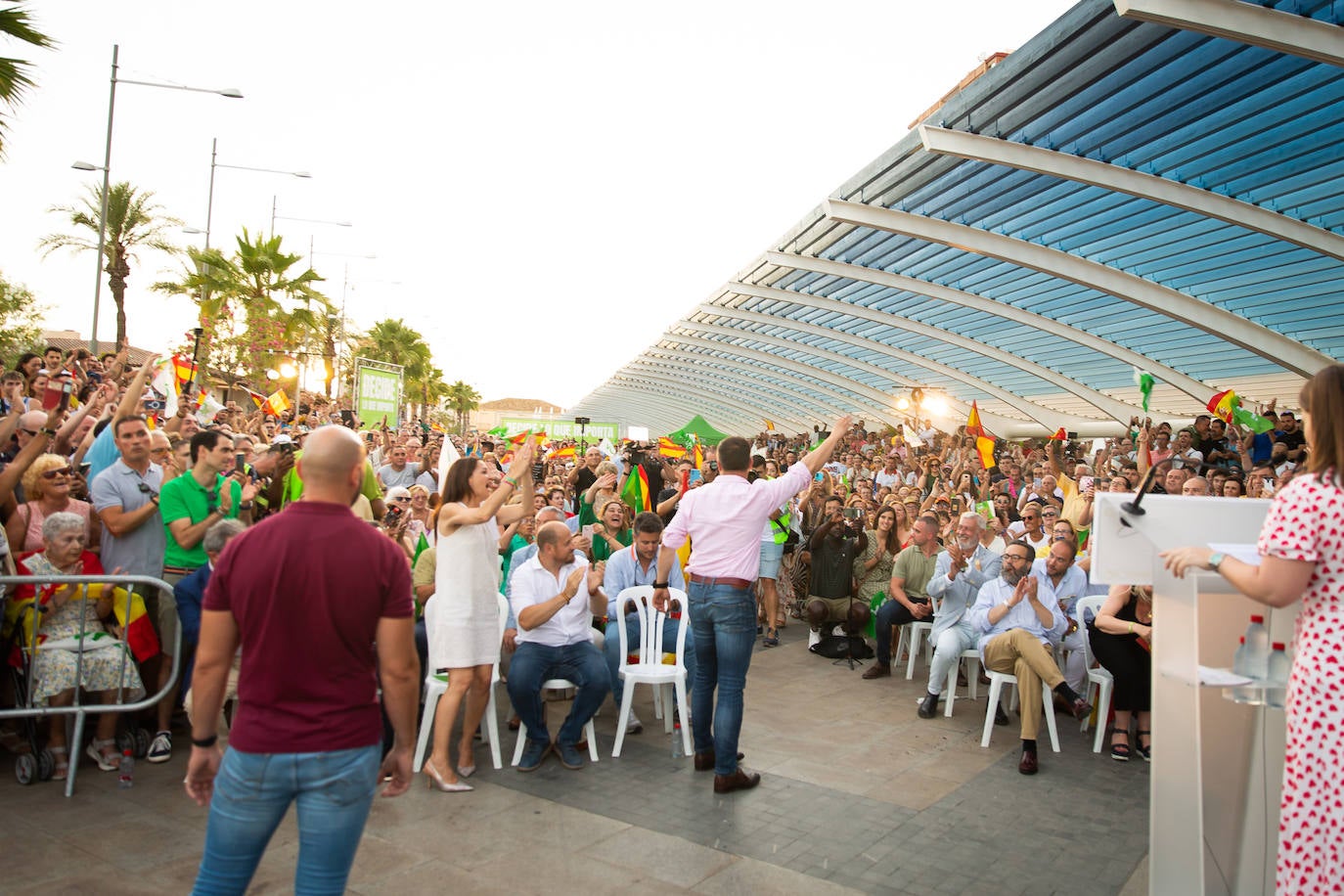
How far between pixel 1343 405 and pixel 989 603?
4445 mm

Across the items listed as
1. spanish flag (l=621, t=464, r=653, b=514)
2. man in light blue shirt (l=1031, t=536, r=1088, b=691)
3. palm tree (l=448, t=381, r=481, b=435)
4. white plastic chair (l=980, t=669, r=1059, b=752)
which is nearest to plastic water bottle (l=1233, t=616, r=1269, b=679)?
white plastic chair (l=980, t=669, r=1059, b=752)

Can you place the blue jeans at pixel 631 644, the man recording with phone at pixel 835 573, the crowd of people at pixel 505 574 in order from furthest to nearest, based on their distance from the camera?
the man recording with phone at pixel 835 573 < the blue jeans at pixel 631 644 < the crowd of people at pixel 505 574

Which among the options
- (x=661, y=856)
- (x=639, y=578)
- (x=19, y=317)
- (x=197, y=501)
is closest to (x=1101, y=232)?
(x=639, y=578)

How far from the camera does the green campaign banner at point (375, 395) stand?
17.4 meters

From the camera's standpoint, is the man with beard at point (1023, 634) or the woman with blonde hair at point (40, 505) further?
the man with beard at point (1023, 634)

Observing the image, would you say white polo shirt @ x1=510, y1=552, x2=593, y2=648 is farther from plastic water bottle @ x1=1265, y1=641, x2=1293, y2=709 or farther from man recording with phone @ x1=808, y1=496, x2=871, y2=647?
man recording with phone @ x1=808, y1=496, x2=871, y2=647

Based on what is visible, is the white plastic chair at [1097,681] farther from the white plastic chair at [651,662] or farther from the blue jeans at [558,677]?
the blue jeans at [558,677]

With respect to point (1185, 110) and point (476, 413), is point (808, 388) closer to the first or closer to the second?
point (1185, 110)

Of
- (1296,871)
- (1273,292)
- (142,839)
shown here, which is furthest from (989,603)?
(1273,292)

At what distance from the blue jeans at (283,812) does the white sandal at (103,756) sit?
3340 millimetres

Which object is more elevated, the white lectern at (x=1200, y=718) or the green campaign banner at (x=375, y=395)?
the green campaign banner at (x=375, y=395)

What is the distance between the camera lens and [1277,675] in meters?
3.23

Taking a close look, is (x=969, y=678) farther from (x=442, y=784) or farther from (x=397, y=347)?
(x=397, y=347)


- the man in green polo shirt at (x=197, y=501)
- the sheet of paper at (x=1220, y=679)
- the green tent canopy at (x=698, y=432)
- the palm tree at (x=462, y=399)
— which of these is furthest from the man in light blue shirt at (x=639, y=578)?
the palm tree at (x=462, y=399)
